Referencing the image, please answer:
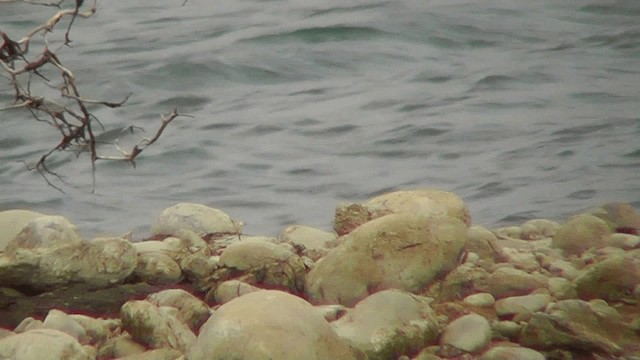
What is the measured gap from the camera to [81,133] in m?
4.21

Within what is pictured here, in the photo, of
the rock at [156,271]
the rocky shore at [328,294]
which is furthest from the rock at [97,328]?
the rock at [156,271]

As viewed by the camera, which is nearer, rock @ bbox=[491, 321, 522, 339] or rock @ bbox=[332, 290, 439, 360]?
rock @ bbox=[332, 290, 439, 360]

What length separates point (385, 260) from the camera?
545cm

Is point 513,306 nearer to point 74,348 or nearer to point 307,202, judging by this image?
point 74,348

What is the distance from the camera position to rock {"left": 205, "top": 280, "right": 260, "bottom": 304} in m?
5.38

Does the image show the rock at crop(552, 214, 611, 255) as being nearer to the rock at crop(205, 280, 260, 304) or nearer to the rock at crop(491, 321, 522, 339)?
the rock at crop(491, 321, 522, 339)

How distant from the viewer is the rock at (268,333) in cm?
432

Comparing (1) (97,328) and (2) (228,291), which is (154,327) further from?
(2) (228,291)

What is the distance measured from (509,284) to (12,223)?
7.74 ft

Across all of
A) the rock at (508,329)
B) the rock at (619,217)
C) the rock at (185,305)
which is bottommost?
the rock at (619,217)

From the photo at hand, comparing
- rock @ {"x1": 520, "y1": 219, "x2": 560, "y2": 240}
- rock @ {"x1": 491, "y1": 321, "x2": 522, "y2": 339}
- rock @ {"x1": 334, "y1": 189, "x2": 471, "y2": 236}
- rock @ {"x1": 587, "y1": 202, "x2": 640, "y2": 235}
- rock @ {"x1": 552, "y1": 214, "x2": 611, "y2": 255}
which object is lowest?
rock @ {"x1": 520, "y1": 219, "x2": 560, "y2": 240}

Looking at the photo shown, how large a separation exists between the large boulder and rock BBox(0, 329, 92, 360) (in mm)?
731

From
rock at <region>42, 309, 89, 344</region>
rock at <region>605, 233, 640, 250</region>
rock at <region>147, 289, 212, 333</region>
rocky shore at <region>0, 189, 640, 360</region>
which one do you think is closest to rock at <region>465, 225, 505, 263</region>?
rocky shore at <region>0, 189, 640, 360</region>

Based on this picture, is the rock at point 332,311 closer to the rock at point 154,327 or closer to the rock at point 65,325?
the rock at point 154,327
